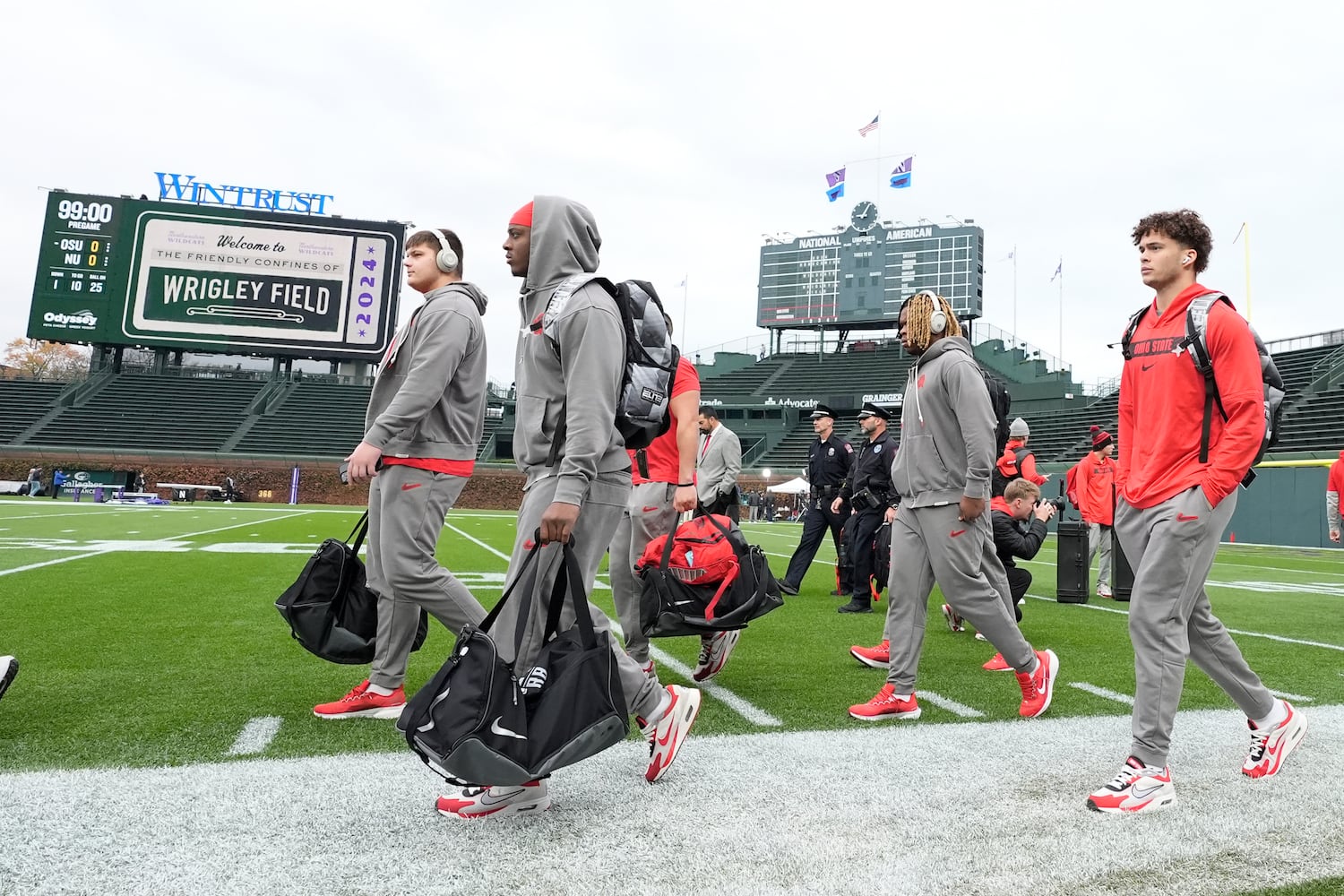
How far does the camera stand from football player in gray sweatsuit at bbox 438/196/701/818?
8.16 ft

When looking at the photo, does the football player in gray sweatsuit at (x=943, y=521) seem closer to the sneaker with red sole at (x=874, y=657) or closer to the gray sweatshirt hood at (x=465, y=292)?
the sneaker with red sole at (x=874, y=657)

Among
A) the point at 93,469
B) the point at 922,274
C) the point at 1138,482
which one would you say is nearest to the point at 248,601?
the point at 1138,482

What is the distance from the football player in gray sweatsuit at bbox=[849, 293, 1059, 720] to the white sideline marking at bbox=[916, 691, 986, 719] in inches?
7.1

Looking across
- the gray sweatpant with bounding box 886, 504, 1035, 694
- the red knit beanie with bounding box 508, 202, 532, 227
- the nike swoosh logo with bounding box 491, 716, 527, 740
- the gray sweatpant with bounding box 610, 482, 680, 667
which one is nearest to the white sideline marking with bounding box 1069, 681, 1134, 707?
the gray sweatpant with bounding box 886, 504, 1035, 694

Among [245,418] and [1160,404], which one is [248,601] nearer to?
[1160,404]

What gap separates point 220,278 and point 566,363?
152 ft

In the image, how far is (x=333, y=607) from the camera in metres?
3.52

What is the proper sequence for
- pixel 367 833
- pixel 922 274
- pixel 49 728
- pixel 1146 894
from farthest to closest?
pixel 922 274, pixel 49 728, pixel 367 833, pixel 1146 894

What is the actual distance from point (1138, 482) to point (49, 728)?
159 inches

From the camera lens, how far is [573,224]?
2873 mm

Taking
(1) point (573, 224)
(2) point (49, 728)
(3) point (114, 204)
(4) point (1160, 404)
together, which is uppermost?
(3) point (114, 204)

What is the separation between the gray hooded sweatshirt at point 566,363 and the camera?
2529 mm

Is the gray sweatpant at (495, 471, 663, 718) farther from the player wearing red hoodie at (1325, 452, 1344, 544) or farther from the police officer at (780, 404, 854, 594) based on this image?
the player wearing red hoodie at (1325, 452, 1344, 544)

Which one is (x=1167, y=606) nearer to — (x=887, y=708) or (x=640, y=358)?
(x=887, y=708)
